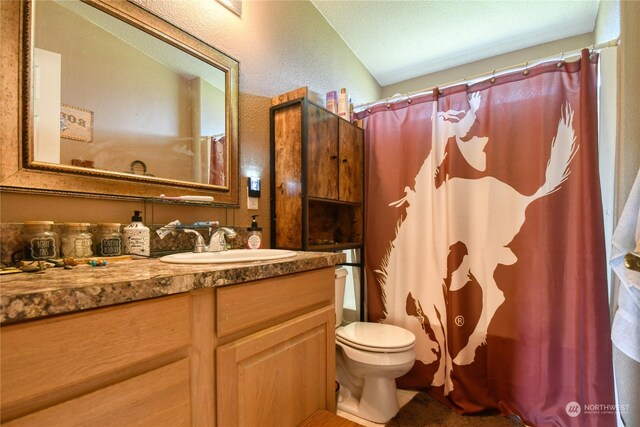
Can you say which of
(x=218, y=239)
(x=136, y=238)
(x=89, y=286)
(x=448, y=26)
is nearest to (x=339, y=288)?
(x=218, y=239)

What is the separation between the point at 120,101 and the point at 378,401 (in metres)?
1.81

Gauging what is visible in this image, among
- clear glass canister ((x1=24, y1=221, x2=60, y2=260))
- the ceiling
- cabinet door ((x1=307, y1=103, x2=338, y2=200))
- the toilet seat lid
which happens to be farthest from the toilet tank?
the ceiling

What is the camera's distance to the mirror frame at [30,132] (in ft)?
2.64

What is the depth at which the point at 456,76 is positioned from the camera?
2617 mm

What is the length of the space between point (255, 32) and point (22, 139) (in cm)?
120

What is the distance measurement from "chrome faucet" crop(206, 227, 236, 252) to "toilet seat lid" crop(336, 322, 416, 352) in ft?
2.76

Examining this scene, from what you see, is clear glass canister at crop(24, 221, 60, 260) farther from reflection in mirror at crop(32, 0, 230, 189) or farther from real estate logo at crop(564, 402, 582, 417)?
real estate logo at crop(564, 402, 582, 417)

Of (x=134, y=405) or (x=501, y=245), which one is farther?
(x=501, y=245)

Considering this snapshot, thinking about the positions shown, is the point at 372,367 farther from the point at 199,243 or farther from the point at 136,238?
the point at 136,238

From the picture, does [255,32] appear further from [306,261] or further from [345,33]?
[306,261]

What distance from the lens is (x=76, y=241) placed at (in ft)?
2.87

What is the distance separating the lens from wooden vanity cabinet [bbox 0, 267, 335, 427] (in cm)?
47

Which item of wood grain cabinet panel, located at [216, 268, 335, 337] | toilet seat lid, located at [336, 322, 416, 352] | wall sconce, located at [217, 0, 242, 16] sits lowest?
toilet seat lid, located at [336, 322, 416, 352]

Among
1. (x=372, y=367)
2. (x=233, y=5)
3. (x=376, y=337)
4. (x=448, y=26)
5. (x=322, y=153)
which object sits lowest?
(x=372, y=367)
